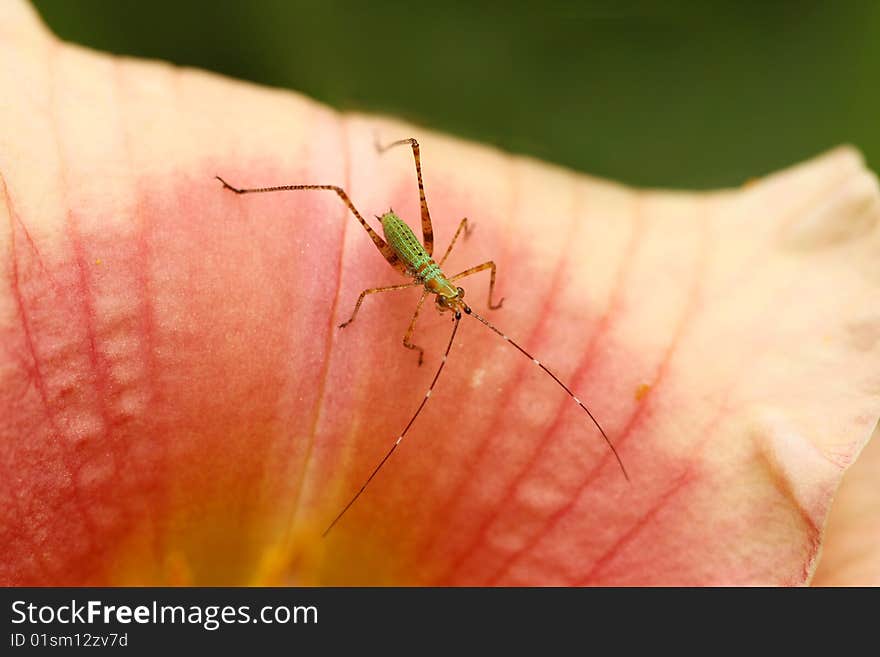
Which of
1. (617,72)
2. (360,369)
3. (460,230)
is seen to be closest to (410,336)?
(360,369)

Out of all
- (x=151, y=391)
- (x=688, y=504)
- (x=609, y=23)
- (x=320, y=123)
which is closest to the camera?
(x=151, y=391)

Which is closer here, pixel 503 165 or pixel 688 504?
pixel 688 504

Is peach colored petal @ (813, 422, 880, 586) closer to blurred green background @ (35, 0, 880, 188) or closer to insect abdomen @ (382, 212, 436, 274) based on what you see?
blurred green background @ (35, 0, 880, 188)

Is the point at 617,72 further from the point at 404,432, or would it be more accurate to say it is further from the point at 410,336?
the point at 404,432

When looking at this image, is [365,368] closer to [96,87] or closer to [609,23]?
[96,87]

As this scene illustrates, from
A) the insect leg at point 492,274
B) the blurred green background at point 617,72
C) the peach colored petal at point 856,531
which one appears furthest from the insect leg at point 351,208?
the peach colored petal at point 856,531

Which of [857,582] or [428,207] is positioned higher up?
[428,207]

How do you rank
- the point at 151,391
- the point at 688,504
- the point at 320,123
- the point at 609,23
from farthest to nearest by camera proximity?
the point at 609,23 → the point at 320,123 → the point at 688,504 → the point at 151,391
